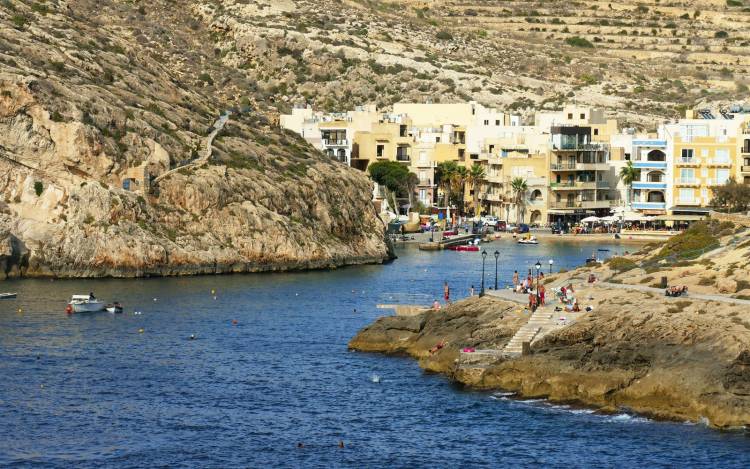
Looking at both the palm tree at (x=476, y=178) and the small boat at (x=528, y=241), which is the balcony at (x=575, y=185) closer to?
the palm tree at (x=476, y=178)

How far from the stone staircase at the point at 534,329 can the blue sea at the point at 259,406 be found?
128 inches

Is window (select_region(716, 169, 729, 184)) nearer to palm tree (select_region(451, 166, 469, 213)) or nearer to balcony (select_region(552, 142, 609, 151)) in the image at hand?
balcony (select_region(552, 142, 609, 151))

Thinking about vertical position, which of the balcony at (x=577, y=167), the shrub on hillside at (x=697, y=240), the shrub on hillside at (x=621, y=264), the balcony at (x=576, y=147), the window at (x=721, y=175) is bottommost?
the shrub on hillside at (x=621, y=264)

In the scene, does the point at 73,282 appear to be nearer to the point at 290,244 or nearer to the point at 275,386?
the point at 290,244

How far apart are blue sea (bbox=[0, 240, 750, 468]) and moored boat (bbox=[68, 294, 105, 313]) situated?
0.84 metres

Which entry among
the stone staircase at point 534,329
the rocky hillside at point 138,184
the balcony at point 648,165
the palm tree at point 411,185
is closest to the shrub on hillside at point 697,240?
the stone staircase at point 534,329

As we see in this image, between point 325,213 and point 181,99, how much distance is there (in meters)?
20.3

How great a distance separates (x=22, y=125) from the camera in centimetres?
12519

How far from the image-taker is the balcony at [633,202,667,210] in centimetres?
17088

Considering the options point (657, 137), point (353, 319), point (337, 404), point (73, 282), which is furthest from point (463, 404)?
point (657, 137)

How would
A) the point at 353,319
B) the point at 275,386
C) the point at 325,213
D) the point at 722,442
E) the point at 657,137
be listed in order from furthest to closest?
the point at 657,137 → the point at 325,213 → the point at 353,319 → the point at 275,386 → the point at 722,442

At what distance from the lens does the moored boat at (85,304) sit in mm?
97188

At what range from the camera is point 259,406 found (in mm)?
71250

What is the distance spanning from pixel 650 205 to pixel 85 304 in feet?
284
